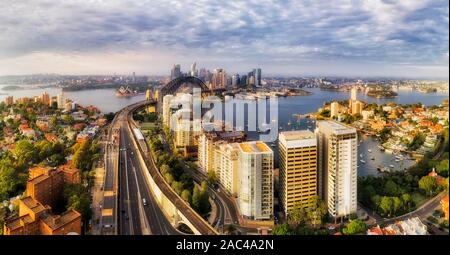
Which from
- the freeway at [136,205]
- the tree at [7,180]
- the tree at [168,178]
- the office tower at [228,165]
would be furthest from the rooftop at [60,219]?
the office tower at [228,165]

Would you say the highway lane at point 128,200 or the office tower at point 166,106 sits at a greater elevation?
the office tower at point 166,106

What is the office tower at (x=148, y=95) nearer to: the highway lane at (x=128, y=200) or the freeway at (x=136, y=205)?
the freeway at (x=136, y=205)

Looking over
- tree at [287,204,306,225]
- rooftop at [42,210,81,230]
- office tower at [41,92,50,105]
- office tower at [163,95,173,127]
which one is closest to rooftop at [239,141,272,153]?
tree at [287,204,306,225]

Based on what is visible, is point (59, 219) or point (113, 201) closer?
point (59, 219)

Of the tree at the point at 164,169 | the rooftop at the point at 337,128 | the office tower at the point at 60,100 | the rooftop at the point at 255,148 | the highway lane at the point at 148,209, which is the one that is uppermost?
the office tower at the point at 60,100

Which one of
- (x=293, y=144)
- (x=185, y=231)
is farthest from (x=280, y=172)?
(x=185, y=231)

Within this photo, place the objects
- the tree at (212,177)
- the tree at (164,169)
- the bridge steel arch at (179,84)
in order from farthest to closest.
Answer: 1. the bridge steel arch at (179,84)
2. the tree at (212,177)
3. the tree at (164,169)
